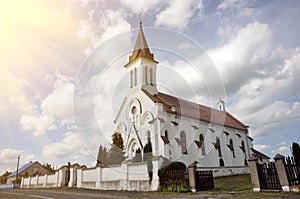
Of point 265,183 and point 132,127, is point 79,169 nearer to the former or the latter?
point 132,127

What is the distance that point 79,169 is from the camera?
22875 millimetres

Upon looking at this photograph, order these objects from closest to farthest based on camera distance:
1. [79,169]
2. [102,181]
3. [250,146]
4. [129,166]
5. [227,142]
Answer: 1. [129,166]
2. [102,181]
3. [79,169]
4. [227,142]
5. [250,146]

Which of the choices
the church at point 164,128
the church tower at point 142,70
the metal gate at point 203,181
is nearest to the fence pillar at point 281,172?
the metal gate at point 203,181

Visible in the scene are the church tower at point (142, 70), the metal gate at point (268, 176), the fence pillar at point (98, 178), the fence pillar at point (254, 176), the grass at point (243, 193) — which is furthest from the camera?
the church tower at point (142, 70)

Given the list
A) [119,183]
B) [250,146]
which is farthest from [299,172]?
[250,146]

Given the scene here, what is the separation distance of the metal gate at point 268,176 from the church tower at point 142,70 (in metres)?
18.7

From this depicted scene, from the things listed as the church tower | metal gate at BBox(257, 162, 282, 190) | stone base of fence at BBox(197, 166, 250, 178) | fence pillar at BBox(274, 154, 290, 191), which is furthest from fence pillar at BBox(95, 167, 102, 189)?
fence pillar at BBox(274, 154, 290, 191)

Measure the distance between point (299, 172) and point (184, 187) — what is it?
21.0ft

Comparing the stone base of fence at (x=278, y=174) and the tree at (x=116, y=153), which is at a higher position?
the tree at (x=116, y=153)

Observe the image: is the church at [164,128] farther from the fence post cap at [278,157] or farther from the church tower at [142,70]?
the fence post cap at [278,157]

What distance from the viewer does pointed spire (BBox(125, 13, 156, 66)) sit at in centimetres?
3150

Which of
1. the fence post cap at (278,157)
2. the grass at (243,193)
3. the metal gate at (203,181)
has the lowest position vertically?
the grass at (243,193)

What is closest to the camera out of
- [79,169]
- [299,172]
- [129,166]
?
[299,172]

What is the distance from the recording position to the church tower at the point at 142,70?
2983cm
